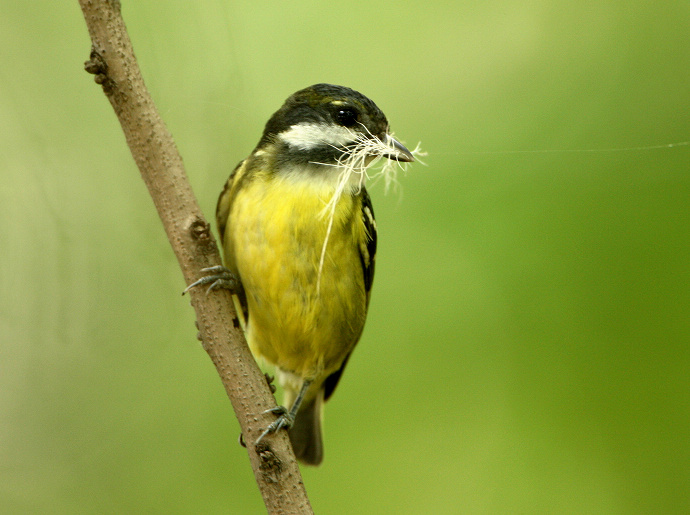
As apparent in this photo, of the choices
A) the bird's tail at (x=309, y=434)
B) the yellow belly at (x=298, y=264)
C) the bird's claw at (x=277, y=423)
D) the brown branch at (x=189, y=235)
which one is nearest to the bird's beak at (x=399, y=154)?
the yellow belly at (x=298, y=264)

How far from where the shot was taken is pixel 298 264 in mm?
2107

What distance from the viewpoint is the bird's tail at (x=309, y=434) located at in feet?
9.11

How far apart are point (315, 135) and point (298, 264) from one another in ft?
1.37

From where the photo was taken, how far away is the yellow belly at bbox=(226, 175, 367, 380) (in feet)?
6.80

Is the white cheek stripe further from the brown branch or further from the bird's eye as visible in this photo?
the brown branch

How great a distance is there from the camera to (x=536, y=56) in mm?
2350

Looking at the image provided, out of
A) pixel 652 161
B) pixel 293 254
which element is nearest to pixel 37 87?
pixel 293 254

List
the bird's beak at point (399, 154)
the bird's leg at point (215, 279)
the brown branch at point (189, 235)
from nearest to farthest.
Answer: the brown branch at point (189, 235)
the bird's leg at point (215, 279)
the bird's beak at point (399, 154)

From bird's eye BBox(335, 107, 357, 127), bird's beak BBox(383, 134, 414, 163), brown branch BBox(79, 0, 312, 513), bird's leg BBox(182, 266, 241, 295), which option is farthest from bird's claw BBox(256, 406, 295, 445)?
bird's eye BBox(335, 107, 357, 127)

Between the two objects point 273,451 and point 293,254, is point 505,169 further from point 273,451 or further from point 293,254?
point 273,451

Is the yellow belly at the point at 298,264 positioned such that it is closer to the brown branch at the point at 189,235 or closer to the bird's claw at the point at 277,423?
the brown branch at the point at 189,235

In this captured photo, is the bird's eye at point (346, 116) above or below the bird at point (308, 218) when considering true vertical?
above

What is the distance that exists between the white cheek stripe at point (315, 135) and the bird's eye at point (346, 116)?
0.02 meters

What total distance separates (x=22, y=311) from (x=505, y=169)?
1825mm
